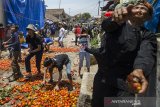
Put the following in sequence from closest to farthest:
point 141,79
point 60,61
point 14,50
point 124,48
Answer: point 141,79 < point 124,48 < point 60,61 < point 14,50

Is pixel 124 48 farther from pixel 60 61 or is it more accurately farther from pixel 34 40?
pixel 34 40

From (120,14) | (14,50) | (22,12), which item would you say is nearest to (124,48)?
(120,14)

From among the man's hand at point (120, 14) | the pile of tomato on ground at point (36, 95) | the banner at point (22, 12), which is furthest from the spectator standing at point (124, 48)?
the banner at point (22, 12)

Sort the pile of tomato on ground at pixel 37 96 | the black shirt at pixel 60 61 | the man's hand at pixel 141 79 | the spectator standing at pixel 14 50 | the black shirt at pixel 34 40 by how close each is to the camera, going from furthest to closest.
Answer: the spectator standing at pixel 14 50, the black shirt at pixel 34 40, the black shirt at pixel 60 61, the pile of tomato on ground at pixel 37 96, the man's hand at pixel 141 79

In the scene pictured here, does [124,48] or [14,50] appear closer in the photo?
[124,48]

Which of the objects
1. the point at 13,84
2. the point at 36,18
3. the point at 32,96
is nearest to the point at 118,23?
the point at 32,96

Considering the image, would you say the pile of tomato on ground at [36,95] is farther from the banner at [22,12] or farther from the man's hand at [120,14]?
the banner at [22,12]

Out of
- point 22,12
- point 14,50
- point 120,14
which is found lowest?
point 14,50

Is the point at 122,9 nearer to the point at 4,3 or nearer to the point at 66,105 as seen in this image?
the point at 66,105

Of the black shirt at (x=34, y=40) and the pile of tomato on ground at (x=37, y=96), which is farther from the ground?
the black shirt at (x=34, y=40)

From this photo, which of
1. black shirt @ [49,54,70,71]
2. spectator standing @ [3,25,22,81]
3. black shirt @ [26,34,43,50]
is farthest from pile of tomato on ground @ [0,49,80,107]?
black shirt @ [26,34,43,50]

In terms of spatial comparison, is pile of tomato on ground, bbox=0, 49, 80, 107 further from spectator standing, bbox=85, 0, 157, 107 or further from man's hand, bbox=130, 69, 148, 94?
man's hand, bbox=130, 69, 148, 94

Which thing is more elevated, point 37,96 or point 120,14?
point 120,14

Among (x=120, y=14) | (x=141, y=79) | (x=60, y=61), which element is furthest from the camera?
(x=60, y=61)
